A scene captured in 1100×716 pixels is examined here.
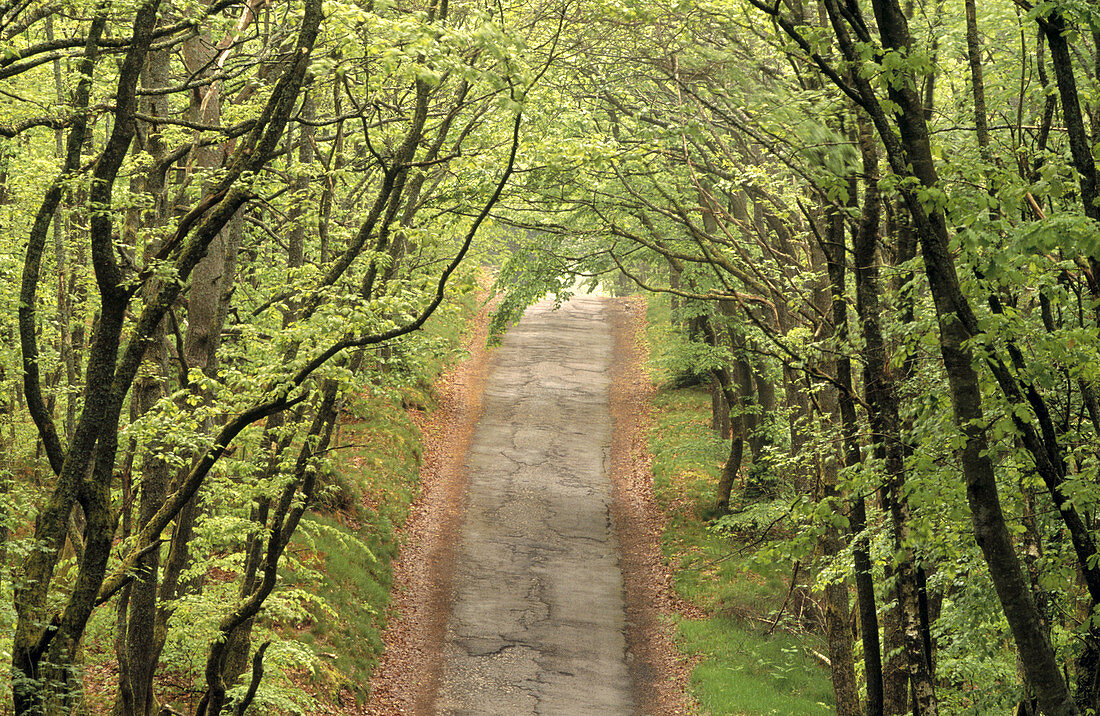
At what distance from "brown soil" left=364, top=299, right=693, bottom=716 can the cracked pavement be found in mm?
284

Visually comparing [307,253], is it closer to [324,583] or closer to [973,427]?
[324,583]

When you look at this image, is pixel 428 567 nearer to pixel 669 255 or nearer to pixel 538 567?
pixel 538 567

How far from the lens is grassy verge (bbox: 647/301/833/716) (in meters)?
13.3

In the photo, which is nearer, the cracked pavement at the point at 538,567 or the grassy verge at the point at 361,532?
the grassy verge at the point at 361,532

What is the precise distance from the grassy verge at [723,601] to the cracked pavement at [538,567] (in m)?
1.39

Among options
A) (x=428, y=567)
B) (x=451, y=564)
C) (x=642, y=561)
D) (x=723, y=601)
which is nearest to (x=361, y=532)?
(x=428, y=567)

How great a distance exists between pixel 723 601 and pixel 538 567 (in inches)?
152

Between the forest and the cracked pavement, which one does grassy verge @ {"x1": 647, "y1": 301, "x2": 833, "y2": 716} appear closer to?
the cracked pavement

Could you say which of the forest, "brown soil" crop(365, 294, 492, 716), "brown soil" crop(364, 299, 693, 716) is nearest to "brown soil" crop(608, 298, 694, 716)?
"brown soil" crop(364, 299, 693, 716)

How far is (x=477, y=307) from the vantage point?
42.4 m

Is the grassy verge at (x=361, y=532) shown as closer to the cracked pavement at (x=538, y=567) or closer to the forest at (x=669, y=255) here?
the forest at (x=669, y=255)

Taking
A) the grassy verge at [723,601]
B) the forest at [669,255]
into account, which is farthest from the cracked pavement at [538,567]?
the forest at [669,255]

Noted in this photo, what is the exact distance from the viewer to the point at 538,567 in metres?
17.6

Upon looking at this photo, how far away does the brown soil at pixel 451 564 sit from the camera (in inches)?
531
